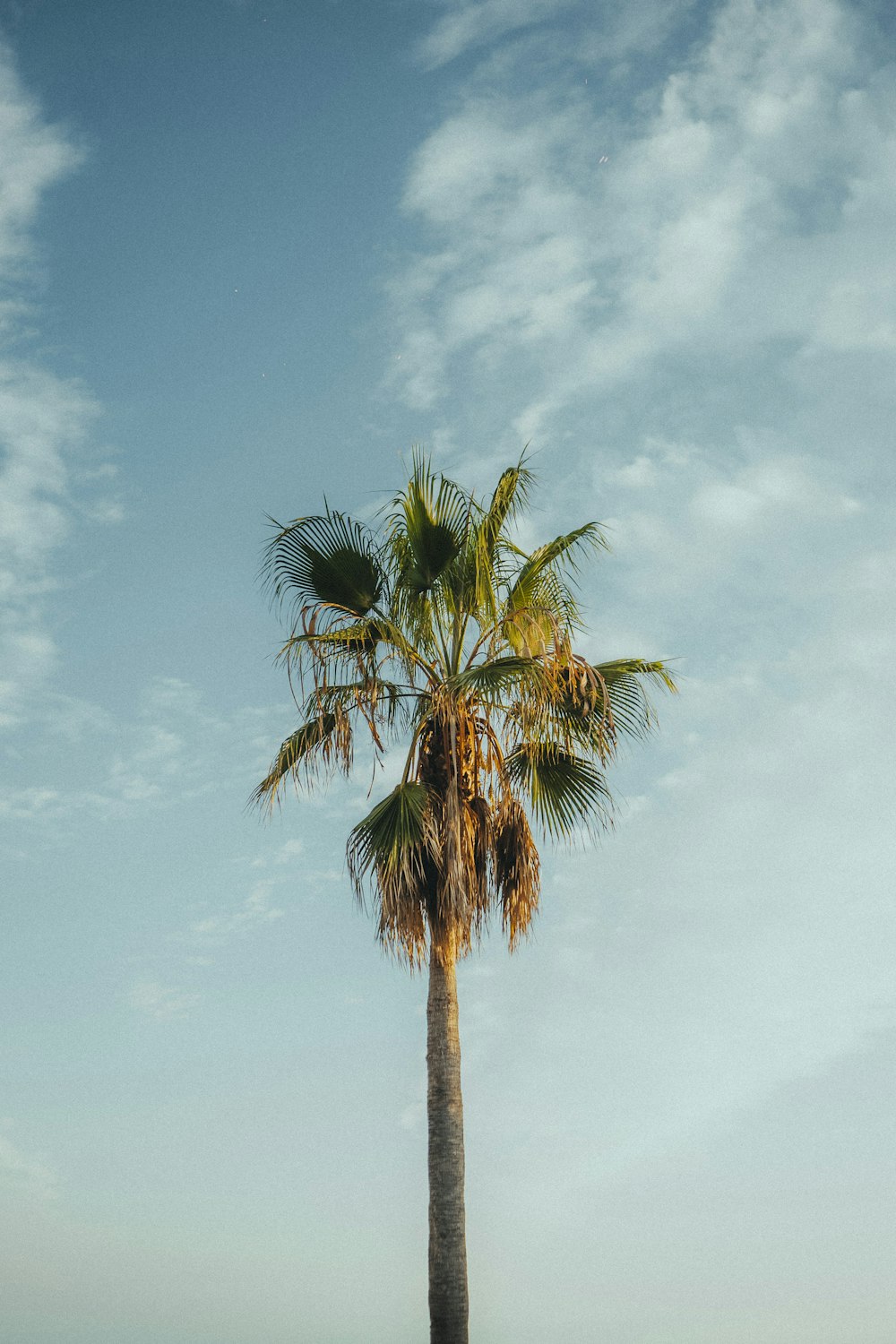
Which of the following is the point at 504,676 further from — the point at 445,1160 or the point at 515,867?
the point at 445,1160

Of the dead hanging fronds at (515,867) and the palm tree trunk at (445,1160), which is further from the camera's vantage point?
the dead hanging fronds at (515,867)

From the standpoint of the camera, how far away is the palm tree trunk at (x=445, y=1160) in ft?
35.2

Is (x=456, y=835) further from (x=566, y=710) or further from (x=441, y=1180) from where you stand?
(x=441, y=1180)

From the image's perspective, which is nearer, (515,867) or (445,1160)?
(445,1160)

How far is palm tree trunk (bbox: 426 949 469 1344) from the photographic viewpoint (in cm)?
1073

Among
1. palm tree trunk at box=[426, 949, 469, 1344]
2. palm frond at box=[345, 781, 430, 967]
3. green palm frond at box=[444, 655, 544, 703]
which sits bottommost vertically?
palm tree trunk at box=[426, 949, 469, 1344]

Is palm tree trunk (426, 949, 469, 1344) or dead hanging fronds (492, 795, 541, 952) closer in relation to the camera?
palm tree trunk (426, 949, 469, 1344)

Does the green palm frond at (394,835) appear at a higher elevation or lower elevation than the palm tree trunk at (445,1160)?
higher

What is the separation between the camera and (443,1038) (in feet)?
38.2

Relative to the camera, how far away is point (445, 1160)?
36.7ft

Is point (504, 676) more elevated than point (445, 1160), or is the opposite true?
point (504, 676)

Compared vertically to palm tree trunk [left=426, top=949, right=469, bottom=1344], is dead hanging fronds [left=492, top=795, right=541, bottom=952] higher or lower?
higher

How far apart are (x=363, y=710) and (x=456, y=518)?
219 centimetres

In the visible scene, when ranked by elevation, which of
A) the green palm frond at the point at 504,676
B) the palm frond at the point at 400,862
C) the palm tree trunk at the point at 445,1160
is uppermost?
the green palm frond at the point at 504,676
